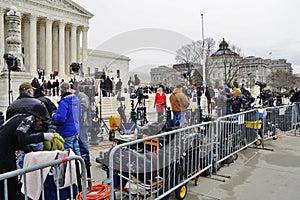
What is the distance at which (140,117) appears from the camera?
10375 millimetres

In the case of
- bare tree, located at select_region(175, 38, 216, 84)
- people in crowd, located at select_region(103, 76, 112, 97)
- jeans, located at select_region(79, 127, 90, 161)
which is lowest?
jeans, located at select_region(79, 127, 90, 161)

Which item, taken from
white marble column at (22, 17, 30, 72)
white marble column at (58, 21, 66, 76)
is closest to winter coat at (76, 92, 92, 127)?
white marble column at (22, 17, 30, 72)

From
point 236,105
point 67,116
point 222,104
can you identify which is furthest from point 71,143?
point 222,104

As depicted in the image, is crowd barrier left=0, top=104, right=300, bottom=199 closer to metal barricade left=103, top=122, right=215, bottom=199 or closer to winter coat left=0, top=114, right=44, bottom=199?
metal barricade left=103, top=122, right=215, bottom=199

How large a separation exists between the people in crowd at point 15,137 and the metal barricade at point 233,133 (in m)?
3.47

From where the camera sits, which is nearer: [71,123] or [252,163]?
[71,123]

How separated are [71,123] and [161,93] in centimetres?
688

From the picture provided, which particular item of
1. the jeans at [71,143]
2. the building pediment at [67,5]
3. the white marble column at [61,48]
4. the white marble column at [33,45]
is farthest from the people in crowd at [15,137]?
the building pediment at [67,5]

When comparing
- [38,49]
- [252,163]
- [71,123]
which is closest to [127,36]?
[71,123]

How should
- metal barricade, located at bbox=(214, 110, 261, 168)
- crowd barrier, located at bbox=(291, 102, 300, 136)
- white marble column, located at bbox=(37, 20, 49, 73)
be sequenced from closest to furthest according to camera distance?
metal barricade, located at bbox=(214, 110, 261, 168) → crowd barrier, located at bbox=(291, 102, 300, 136) → white marble column, located at bbox=(37, 20, 49, 73)

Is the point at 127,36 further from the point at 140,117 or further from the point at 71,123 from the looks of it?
the point at 140,117

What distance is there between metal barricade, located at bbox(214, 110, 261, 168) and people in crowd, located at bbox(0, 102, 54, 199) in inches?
136

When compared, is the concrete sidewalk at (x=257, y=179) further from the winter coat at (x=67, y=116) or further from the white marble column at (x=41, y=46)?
the white marble column at (x=41, y=46)

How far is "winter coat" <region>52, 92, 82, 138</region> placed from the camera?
4289 millimetres
